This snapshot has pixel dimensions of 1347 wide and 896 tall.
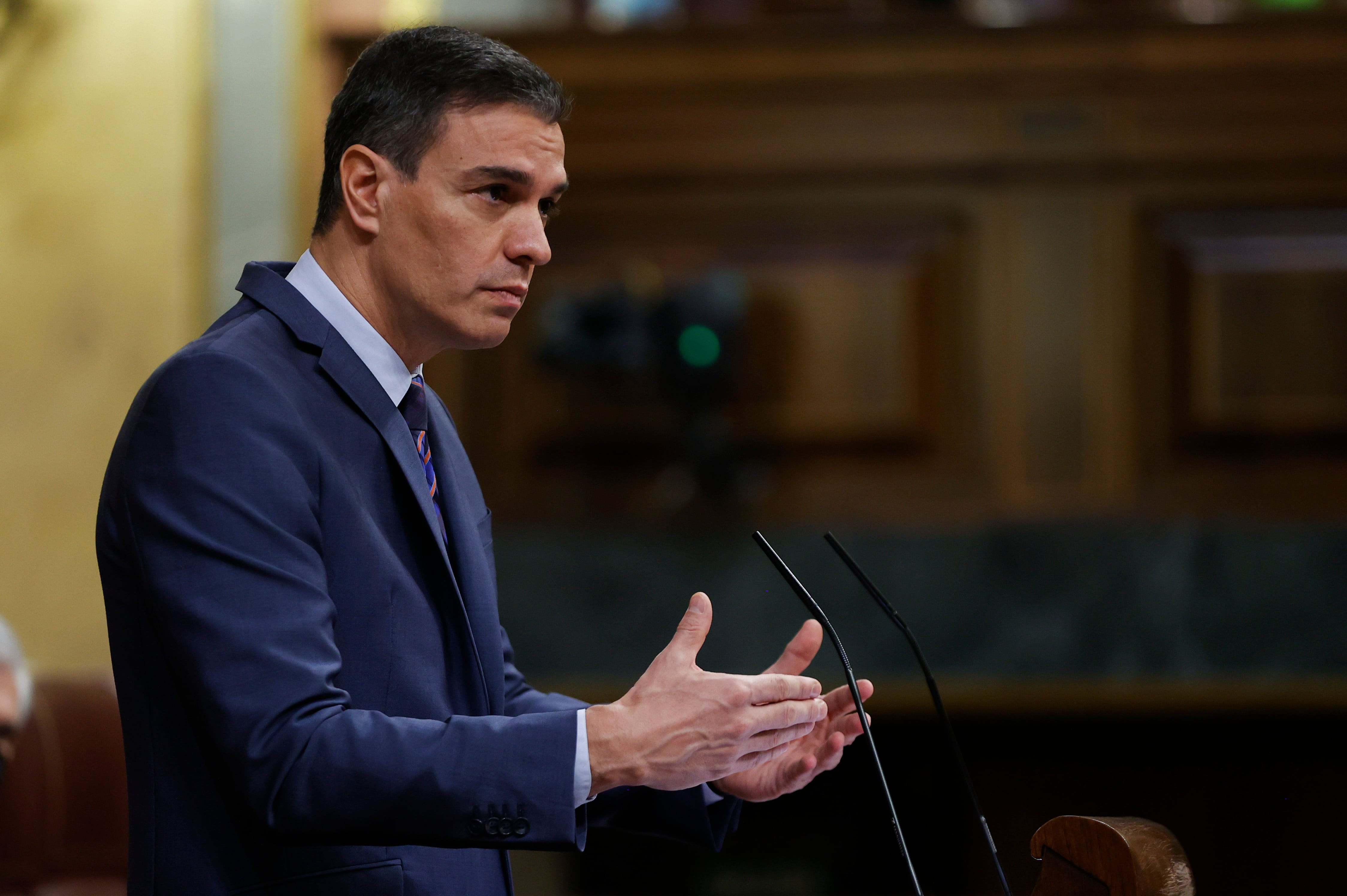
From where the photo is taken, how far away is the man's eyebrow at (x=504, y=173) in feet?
4.00

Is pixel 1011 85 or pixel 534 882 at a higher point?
pixel 1011 85

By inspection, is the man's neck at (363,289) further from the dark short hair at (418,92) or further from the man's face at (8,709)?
the man's face at (8,709)

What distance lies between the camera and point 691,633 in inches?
40.4

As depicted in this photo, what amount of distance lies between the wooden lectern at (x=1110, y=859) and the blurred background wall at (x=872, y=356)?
6.83ft

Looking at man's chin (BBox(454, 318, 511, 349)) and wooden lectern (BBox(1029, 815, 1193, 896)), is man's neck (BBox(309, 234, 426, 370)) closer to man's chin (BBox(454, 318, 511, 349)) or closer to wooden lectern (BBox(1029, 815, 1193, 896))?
man's chin (BBox(454, 318, 511, 349))

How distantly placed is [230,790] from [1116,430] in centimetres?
257

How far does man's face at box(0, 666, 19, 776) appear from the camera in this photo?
1948 mm

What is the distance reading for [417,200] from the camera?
1223mm

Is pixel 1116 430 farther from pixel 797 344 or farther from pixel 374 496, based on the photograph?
pixel 374 496

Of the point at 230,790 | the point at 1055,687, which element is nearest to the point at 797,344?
the point at 1055,687

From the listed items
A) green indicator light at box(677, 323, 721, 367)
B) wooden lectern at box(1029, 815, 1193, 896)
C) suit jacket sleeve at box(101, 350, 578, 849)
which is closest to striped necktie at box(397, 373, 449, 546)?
suit jacket sleeve at box(101, 350, 578, 849)

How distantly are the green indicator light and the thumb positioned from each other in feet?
7.07

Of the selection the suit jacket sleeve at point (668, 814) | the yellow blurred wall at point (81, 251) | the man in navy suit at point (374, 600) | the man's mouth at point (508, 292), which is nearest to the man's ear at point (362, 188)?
the man in navy suit at point (374, 600)

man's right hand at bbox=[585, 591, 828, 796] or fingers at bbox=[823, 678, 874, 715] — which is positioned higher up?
man's right hand at bbox=[585, 591, 828, 796]
